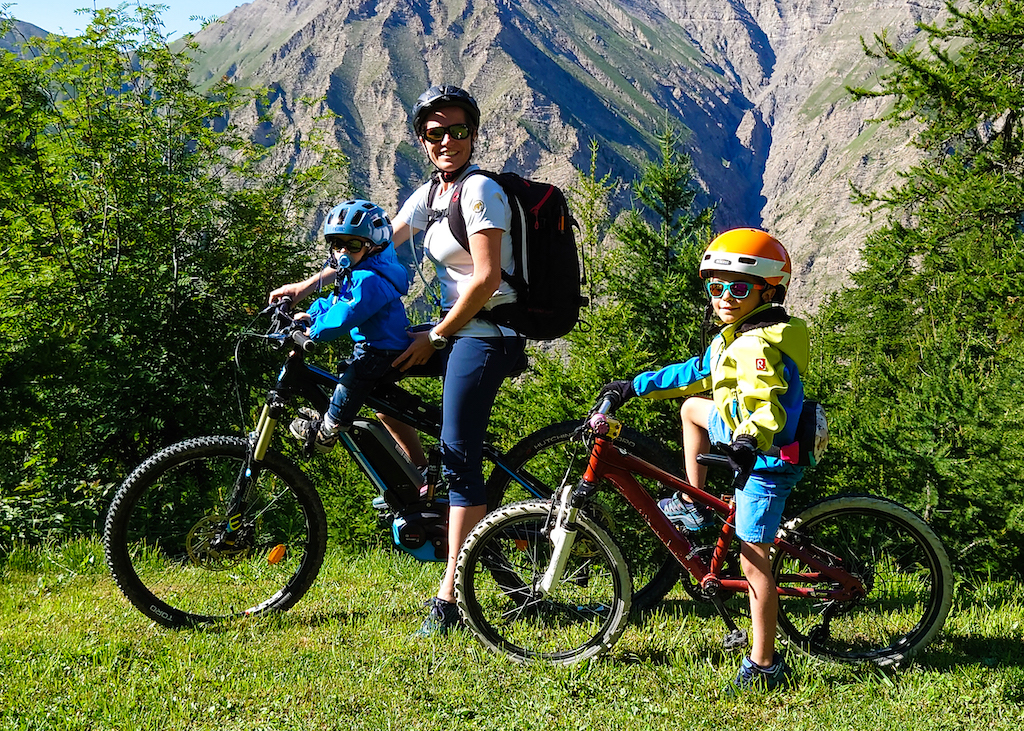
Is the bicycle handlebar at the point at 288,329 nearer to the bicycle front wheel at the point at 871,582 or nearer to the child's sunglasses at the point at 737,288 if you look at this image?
the child's sunglasses at the point at 737,288

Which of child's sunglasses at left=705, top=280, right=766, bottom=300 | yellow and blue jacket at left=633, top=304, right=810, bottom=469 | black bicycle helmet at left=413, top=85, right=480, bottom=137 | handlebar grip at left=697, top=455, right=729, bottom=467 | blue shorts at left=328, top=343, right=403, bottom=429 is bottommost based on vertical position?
blue shorts at left=328, top=343, right=403, bottom=429

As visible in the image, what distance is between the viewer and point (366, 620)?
4227 mm

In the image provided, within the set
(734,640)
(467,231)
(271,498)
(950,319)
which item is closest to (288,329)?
(271,498)

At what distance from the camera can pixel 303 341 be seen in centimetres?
397

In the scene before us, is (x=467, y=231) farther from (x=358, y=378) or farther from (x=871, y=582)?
(x=871, y=582)

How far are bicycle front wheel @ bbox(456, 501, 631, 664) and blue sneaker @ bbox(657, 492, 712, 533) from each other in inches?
15.6

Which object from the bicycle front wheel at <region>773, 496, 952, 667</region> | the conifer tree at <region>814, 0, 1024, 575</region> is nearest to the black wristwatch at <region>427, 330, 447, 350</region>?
the bicycle front wheel at <region>773, 496, 952, 667</region>

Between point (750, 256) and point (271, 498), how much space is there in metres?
2.72

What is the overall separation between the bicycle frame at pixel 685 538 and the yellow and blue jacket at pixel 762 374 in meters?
0.45

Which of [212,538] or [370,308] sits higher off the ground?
[370,308]

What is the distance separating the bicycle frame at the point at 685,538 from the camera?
12.3 feet

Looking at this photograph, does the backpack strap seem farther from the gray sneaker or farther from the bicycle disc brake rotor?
the bicycle disc brake rotor

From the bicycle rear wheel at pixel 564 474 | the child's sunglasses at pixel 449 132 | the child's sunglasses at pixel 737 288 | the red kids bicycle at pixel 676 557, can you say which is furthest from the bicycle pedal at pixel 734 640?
the child's sunglasses at pixel 449 132

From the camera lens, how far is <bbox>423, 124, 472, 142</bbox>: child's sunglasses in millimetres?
3820
